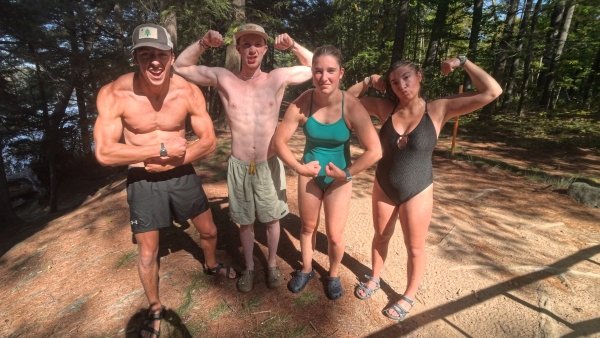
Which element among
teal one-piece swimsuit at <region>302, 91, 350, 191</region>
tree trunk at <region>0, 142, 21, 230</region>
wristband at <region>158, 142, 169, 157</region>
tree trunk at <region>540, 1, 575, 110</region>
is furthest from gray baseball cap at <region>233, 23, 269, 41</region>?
tree trunk at <region>540, 1, 575, 110</region>

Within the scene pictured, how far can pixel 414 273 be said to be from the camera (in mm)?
3023

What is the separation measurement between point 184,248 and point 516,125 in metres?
14.6

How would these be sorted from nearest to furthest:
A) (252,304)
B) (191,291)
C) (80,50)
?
1. (252,304)
2. (191,291)
3. (80,50)

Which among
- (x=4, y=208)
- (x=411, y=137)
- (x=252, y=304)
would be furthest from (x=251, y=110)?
(x=4, y=208)

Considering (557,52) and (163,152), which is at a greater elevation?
(557,52)

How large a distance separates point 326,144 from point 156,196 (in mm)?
1567

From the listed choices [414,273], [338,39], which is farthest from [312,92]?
[338,39]

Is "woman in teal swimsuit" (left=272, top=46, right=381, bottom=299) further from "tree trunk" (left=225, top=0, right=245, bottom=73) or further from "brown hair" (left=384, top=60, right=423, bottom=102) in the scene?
"tree trunk" (left=225, top=0, right=245, bottom=73)

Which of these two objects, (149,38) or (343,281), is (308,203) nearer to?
(343,281)

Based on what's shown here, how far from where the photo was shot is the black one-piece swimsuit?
8.57ft

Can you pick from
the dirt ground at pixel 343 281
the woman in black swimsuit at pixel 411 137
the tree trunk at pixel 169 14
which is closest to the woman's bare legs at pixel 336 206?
the woman in black swimsuit at pixel 411 137

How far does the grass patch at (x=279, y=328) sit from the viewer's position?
288 cm

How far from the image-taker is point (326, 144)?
2752 millimetres

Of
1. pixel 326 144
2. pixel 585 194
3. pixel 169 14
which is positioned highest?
pixel 169 14
